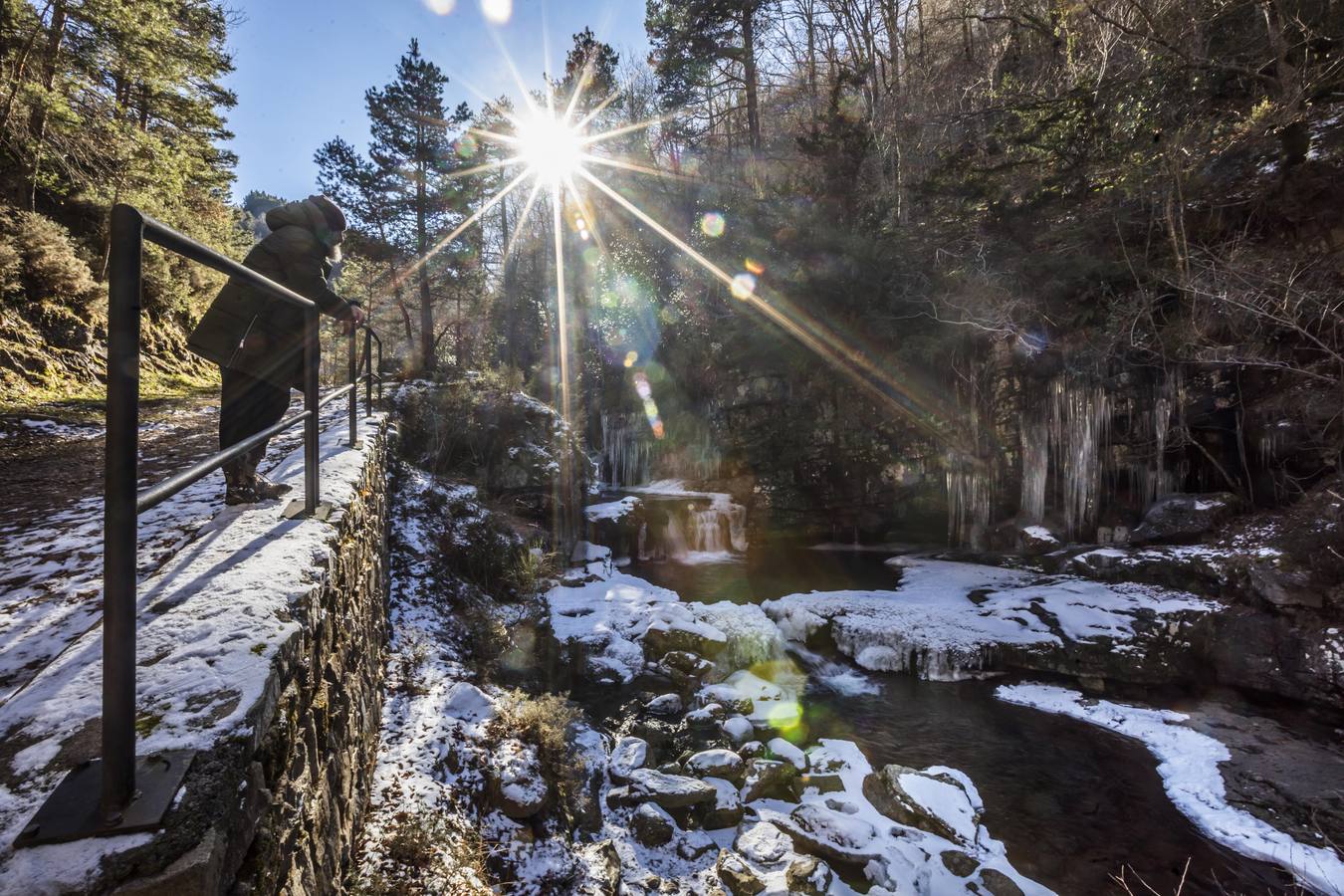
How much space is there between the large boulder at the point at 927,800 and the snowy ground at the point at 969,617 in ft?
8.90

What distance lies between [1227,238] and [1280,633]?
636 cm

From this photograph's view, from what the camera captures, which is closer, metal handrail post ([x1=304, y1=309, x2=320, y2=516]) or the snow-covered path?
the snow-covered path

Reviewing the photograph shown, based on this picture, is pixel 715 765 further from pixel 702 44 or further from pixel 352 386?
pixel 702 44

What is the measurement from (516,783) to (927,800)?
3.82 meters

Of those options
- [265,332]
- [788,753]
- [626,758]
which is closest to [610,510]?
[626,758]

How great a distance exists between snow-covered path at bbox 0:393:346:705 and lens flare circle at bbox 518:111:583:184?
1695 centimetres

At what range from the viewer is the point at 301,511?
296 cm

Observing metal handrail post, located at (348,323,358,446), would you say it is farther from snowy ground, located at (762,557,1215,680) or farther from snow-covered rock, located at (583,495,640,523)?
snow-covered rock, located at (583,495,640,523)

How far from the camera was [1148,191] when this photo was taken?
384 inches

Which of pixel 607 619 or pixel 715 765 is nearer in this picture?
pixel 715 765

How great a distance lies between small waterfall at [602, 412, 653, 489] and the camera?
1784cm

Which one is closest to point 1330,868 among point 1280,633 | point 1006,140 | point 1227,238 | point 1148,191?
point 1280,633

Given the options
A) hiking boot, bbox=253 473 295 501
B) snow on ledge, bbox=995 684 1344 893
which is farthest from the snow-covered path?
snow on ledge, bbox=995 684 1344 893

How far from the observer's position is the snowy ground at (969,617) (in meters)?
7.98
